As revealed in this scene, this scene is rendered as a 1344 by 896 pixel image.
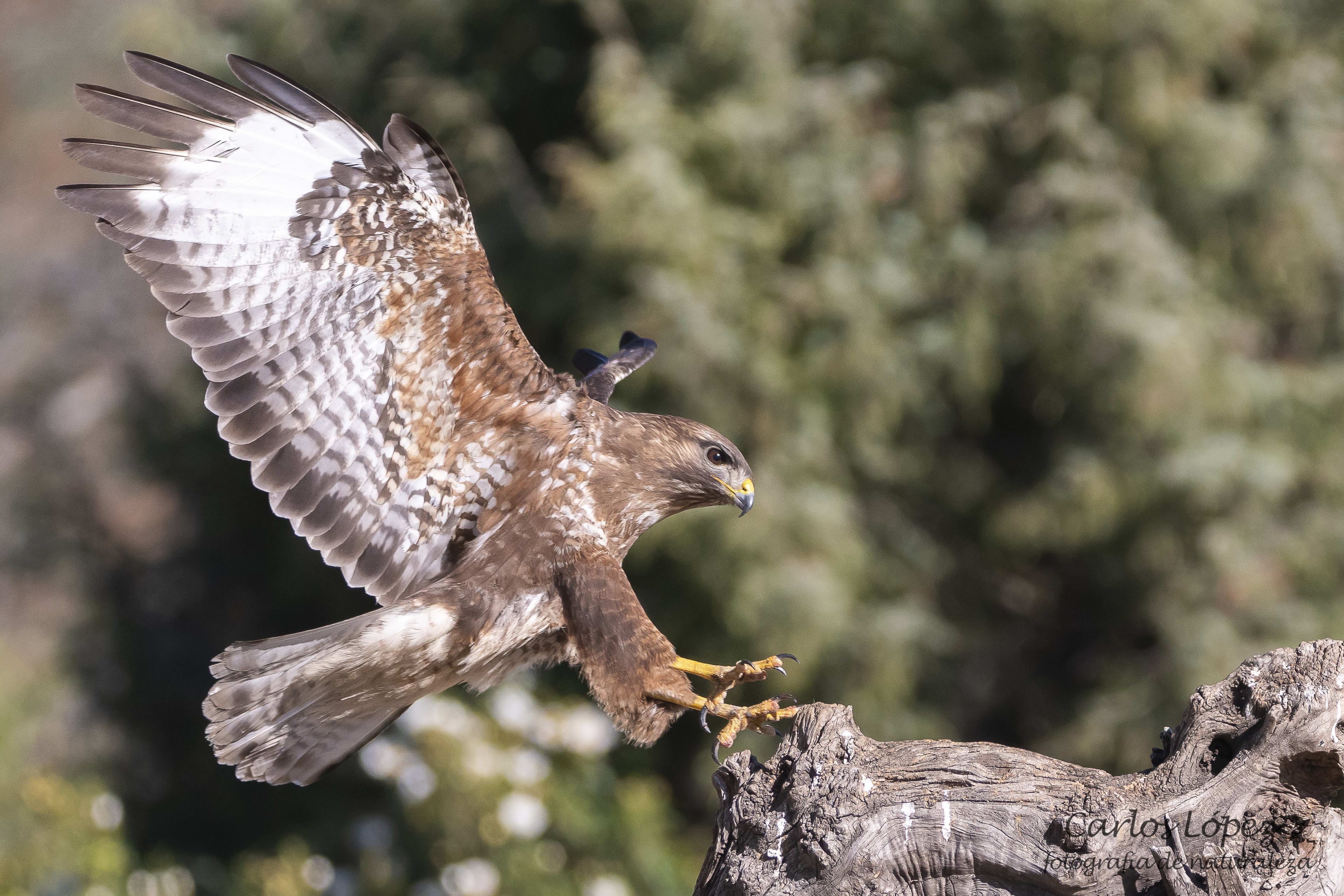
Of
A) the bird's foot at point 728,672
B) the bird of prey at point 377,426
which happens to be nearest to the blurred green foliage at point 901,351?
the bird of prey at point 377,426

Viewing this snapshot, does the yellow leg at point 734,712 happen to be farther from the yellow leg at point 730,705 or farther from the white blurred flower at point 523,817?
the white blurred flower at point 523,817

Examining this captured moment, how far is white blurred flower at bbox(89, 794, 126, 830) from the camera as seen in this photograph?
6.23 meters

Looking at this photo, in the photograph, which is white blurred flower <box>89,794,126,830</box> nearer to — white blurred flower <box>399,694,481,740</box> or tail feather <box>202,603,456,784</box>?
white blurred flower <box>399,694,481,740</box>

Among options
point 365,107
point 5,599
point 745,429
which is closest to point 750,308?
point 745,429

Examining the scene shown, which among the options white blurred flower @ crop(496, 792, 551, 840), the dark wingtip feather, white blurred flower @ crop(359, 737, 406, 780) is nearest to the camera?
the dark wingtip feather

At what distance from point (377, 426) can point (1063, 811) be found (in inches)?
82.6

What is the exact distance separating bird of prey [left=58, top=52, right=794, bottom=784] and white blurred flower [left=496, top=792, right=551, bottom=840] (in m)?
2.55

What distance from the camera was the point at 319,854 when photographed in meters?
7.58

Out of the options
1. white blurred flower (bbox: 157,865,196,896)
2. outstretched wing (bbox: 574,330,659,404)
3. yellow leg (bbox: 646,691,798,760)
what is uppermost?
outstretched wing (bbox: 574,330,659,404)

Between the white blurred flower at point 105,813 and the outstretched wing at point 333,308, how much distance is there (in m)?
3.78

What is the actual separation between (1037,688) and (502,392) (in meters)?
5.44

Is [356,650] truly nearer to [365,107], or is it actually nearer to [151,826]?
[365,107]

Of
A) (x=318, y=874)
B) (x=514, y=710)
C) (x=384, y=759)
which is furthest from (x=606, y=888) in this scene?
(x=318, y=874)

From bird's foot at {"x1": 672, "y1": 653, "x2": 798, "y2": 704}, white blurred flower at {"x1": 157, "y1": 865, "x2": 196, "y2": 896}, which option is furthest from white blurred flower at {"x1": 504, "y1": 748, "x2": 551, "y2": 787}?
bird's foot at {"x1": 672, "y1": 653, "x2": 798, "y2": 704}
